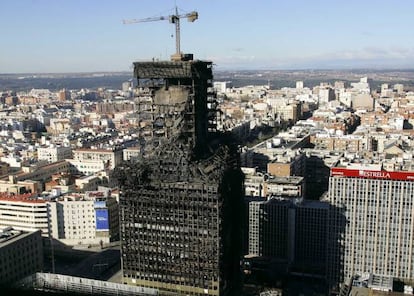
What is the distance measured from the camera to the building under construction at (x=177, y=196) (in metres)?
34.5

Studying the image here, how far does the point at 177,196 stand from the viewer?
3462 cm

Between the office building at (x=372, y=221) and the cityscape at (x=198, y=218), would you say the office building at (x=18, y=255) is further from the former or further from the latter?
the office building at (x=372, y=221)

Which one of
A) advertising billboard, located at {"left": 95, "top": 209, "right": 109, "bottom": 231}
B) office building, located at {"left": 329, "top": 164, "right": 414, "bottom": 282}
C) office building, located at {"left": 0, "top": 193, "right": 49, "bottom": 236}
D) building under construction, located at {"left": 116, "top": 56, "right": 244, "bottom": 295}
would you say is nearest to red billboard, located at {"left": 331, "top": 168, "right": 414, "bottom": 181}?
office building, located at {"left": 329, "top": 164, "right": 414, "bottom": 282}

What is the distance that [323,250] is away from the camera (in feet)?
167

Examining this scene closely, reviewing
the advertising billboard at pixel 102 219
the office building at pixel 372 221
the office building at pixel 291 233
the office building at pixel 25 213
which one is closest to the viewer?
the office building at pixel 372 221

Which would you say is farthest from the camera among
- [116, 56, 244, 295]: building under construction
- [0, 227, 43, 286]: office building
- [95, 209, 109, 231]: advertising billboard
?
[95, 209, 109, 231]: advertising billboard

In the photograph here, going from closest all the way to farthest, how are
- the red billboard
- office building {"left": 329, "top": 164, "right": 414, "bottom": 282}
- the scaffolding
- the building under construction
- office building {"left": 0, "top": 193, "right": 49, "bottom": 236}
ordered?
the building under construction, the scaffolding, the red billboard, office building {"left": 329, "top": 164, "right": 414, "bottom": 282}, office building {"left": 0, "top": 193, "right": 49, "bottom": 236}


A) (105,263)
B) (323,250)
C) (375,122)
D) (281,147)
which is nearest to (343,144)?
(281,147)

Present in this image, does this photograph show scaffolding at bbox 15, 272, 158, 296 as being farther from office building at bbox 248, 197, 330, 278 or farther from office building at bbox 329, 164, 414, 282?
office building at bbox 248, 197, 330, 278

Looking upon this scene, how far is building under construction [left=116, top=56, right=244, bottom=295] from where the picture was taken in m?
34.5

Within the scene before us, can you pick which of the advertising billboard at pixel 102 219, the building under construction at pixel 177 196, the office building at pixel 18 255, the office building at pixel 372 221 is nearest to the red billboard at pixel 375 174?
the office building at pixel 372 221

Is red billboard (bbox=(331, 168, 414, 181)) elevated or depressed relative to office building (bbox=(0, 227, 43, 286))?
elevated

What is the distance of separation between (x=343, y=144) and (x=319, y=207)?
43.9m

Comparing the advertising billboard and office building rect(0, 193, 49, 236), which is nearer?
the advertising billboard
